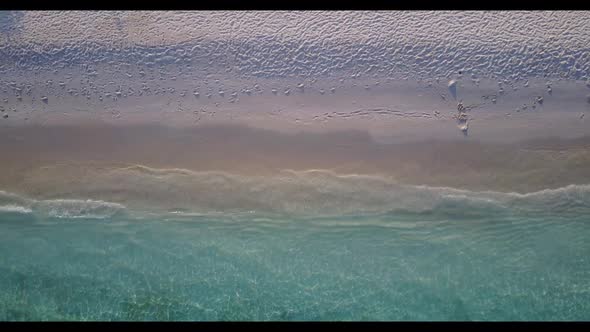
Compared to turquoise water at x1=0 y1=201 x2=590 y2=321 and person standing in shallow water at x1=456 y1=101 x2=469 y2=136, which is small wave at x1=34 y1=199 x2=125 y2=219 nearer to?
turquoise water at x1=0 y1=201 x2=590 y2=321

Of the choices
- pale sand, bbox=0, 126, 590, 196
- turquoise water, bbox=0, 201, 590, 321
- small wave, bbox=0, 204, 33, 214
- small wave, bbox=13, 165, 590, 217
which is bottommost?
turquoise water, bbox=0, 201, 590, 321

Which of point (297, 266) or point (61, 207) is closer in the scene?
point (297, 266)

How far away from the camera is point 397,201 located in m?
5.03

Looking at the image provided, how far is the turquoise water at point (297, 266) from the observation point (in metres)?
4.90

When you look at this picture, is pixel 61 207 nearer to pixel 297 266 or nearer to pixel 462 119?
pixel 297 266

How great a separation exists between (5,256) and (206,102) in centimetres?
290

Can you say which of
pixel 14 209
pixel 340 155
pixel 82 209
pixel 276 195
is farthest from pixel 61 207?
pixel 340 155

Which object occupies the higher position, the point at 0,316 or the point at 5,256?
the point at 5,256

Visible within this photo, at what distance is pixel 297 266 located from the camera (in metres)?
5.01

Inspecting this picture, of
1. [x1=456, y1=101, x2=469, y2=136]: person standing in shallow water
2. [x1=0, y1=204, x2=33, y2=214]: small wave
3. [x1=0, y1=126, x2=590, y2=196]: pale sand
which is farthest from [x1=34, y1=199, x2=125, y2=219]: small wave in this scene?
[x1=456, y1=101, x2=469, y2=136]: person standing in shallow water

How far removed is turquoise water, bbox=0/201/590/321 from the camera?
4902 mm

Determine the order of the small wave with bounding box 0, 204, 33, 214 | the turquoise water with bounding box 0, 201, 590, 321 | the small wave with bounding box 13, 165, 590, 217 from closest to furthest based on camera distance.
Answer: the turquoise water with bounding box 0, 201, 590, 321, the small wave with bounding box 13, 165, 590, 217, the small wave with bounding box 0, 204, 33, 214

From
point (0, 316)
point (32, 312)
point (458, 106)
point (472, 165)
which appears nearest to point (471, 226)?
point (472, 165)
